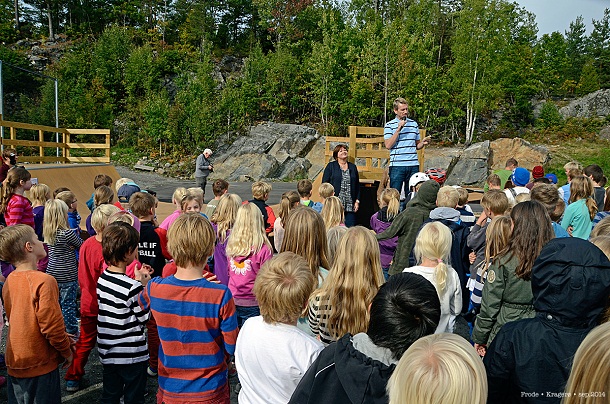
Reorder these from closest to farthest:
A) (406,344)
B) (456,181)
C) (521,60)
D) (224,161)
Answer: (406,344) < (456,181) < (224,161) < (521,60)

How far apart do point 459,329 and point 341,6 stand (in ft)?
119

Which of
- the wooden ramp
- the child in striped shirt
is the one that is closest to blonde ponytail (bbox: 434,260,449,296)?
the child in striped shirt

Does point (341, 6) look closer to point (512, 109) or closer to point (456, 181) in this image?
point (512, 109)

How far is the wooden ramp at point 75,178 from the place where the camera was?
36.1ft

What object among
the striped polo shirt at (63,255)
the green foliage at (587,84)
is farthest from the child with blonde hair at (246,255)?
the green foliage at (587,84)

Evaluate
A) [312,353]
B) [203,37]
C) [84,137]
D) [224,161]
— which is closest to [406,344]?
[312,353]

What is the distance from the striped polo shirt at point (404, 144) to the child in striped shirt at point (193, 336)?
620cm

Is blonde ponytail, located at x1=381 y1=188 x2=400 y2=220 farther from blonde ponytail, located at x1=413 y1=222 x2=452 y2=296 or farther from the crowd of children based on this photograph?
blonde ponytail, located at x1=413 y1=222 x2=452 y2=296

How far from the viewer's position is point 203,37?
4359cm

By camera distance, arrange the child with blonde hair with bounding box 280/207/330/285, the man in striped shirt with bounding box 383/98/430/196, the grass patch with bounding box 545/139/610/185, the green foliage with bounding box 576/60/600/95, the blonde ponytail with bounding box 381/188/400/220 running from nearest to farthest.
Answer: the child with blonde hair with bounding box 280/207/330/285
the blonde ponytail with bounding box 381/188/400/220
the man in striped shirt with bounding box 383/98/430/196
the grass patch with bounding box 545/139/610/185
the green foliage with bounding box 576/60/600/95

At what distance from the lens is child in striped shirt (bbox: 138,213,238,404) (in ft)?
9.32

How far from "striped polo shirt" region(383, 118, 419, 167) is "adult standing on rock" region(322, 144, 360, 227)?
84 centimetres

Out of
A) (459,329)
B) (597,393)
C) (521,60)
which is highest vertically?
(521,60)

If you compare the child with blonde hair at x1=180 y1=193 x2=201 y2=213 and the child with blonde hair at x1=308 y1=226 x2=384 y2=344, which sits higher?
the child with blonde hair at x1=180 y1=193 x2=201 y2=213
